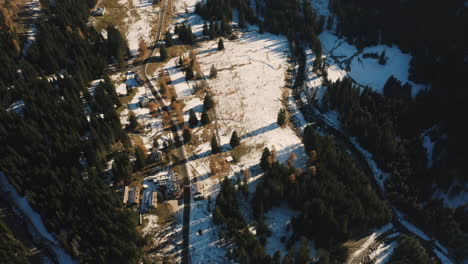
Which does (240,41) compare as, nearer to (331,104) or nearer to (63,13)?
(331,104)

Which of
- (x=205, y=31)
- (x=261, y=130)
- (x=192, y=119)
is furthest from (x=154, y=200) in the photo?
(x=205, y=31)

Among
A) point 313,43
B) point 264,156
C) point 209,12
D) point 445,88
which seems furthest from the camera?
point 209,12

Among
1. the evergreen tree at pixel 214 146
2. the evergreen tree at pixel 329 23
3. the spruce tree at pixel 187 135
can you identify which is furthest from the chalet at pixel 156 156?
the evergreen tree at pixel 329 23

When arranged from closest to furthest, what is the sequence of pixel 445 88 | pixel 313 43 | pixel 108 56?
pixel 445 88 → pixel 108 56 → pixel 313 43

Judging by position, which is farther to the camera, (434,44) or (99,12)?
(99,12)

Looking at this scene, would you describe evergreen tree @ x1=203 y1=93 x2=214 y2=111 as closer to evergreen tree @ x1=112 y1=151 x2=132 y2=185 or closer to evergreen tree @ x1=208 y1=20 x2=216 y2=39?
evergreen tree @ x1=112 y1=151 x2=132 y2=185

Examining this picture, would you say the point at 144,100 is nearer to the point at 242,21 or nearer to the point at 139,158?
the point at 139,158

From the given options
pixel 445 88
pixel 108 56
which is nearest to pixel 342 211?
pixel 445 88
